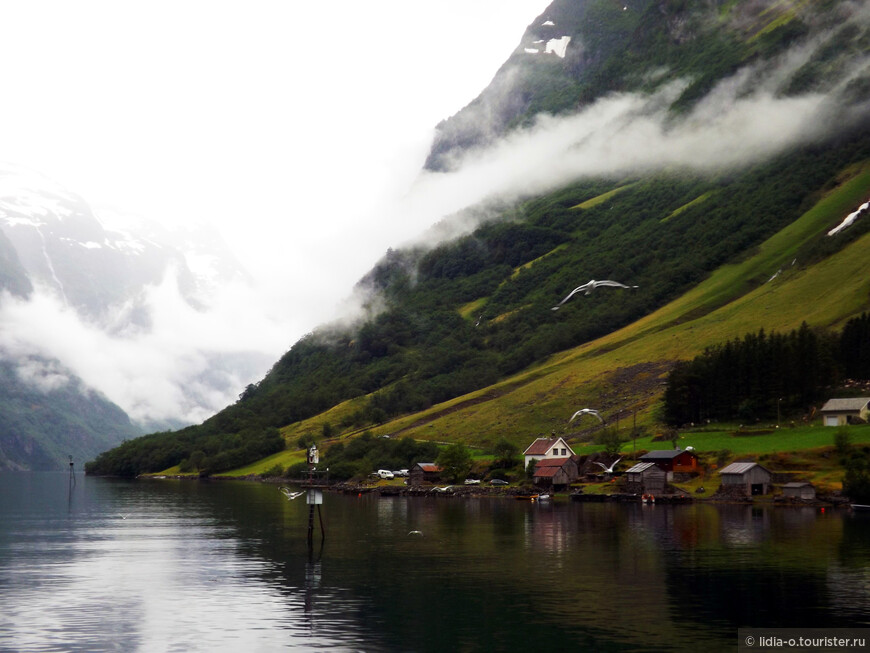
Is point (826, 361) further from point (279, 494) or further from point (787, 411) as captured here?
point (279, 494)

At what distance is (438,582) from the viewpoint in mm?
63594

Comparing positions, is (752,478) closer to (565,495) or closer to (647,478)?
(647,478)

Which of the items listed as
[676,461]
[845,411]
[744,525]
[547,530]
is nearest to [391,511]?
[547,530]

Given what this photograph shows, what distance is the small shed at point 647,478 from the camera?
135500mm

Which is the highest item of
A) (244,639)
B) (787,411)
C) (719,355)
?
(719,355)

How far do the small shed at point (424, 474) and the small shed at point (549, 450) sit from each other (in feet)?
73.4

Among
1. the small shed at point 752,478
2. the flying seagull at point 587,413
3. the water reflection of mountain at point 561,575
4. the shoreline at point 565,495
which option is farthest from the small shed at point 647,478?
the flying seagull at point 587,413

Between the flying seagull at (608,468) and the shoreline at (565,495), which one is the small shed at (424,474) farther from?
the flying seagull at (608,468)

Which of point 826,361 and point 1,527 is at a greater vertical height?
point 826,361

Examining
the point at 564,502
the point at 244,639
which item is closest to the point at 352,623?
the point at 244,639

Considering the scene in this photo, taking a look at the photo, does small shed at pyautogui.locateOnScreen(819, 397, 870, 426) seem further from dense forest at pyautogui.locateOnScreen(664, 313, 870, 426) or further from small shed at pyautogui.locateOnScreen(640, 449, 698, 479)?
small shed at pyautogui.locateOnScreen(640, 449, 698, 479)

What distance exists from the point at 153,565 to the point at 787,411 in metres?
116

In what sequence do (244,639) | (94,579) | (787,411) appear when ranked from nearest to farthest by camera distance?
1. (244,639)
2. (94,579)
3. (787,411)

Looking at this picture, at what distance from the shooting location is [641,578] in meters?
63.7
